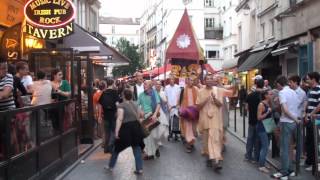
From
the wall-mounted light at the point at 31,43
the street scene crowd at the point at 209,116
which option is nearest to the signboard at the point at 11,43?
the wall-mounted light at the point at 31,43

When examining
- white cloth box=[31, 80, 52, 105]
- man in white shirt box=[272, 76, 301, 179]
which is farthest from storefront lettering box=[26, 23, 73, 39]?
man in white shirt box=[272, 76, 301, 179]

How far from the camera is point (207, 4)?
7388cm

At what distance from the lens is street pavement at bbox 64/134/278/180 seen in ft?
34.1

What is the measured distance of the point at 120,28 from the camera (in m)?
142

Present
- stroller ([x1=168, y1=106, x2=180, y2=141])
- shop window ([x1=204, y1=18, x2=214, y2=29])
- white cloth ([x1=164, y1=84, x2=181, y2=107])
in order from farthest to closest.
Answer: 1. shop window ([x1=204, y1=18, x2=214, y2=29])
2. white cloth ([x1=164, y1=84, x2=181, y2=107])
3. stroller ([x1=168, y1=106, x2=180, y2=141])

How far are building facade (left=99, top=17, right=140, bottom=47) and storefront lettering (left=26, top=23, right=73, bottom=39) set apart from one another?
12413 centimetres

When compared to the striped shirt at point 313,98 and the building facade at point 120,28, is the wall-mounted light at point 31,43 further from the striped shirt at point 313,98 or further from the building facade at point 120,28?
the building facade at point 120,28

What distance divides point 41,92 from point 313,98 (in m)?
5.47

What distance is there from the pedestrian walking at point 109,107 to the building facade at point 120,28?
125348 mm

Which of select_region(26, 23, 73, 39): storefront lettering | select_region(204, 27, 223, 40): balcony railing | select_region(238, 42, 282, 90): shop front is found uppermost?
select_region(204, 27, 223, 40): balcony railing

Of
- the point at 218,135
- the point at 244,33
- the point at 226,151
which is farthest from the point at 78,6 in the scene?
the point at 218,135

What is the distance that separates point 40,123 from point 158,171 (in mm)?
2778

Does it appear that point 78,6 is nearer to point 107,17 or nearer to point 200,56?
point 200,56

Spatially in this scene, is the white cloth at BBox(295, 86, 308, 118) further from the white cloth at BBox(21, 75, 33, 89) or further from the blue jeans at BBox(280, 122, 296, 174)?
the white cloth at BBox(21, 75, 33, 89)
